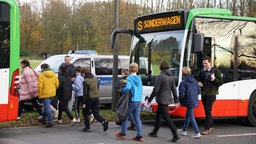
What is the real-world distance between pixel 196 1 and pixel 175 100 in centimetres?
2754

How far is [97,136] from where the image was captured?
1009cm

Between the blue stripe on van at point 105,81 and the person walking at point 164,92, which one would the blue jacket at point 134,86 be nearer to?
the person walking at point 164,92

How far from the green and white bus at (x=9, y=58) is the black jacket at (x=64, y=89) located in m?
2.20

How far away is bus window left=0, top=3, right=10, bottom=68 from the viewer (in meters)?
9.26

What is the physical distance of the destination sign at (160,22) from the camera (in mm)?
11296

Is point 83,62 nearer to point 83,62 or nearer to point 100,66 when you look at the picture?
point 83,62

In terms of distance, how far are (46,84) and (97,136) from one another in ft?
7.06

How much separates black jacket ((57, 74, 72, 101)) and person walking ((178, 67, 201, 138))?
328 cm

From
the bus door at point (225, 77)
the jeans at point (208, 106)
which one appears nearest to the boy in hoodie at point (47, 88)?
the jeans at point (208, 106)

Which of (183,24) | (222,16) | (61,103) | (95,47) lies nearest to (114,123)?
(61,103)

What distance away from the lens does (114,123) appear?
12.3 m

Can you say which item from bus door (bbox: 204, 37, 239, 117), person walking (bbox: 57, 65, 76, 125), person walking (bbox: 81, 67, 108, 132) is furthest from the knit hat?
person walking (bbox: 57, 65, 76, 125)

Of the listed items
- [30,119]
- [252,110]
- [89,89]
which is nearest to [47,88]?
[89,89]

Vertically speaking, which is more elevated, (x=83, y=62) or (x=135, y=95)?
(x=83, y=62)
